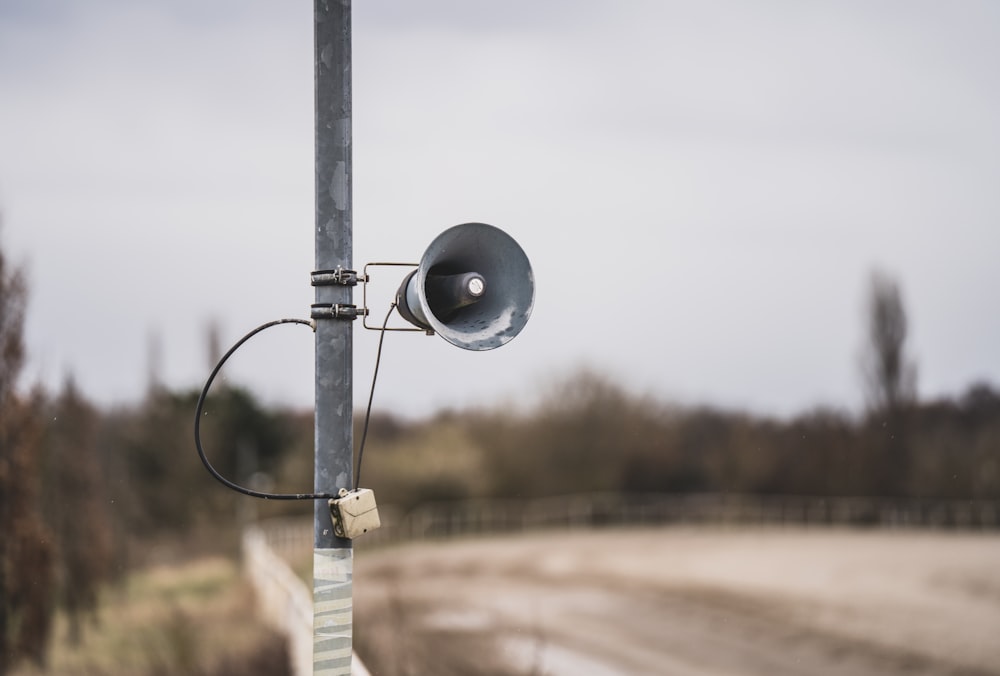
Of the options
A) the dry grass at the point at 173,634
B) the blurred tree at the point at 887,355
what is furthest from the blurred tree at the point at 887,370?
the dry grass at the point at 173,634

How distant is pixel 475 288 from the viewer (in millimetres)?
4160

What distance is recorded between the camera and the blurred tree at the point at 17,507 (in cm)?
1302

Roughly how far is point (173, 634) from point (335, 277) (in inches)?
314

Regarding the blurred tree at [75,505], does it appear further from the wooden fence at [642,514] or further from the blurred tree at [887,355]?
the blurred tree at [887,355]

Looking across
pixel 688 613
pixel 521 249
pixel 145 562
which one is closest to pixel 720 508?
pixel 145 562

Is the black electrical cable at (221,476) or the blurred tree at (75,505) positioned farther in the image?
the blurred tree at (75,505)

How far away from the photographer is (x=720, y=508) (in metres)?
36.6

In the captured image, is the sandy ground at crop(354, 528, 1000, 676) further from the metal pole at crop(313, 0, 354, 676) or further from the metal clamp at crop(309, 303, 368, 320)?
the metal clamp at crop(309, 303, 368, 320)

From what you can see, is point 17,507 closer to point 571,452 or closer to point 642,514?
point 642,514

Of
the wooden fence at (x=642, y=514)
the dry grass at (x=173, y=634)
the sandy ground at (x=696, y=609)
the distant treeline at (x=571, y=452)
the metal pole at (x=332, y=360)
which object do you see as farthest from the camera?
the distant treeline at (x=571, y=452)

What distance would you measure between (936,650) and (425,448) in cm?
2706

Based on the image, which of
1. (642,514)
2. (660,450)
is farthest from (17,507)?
(660,450)

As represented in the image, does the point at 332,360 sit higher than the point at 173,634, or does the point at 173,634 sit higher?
the point at 332,360

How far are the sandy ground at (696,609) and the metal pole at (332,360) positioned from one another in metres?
5.70
